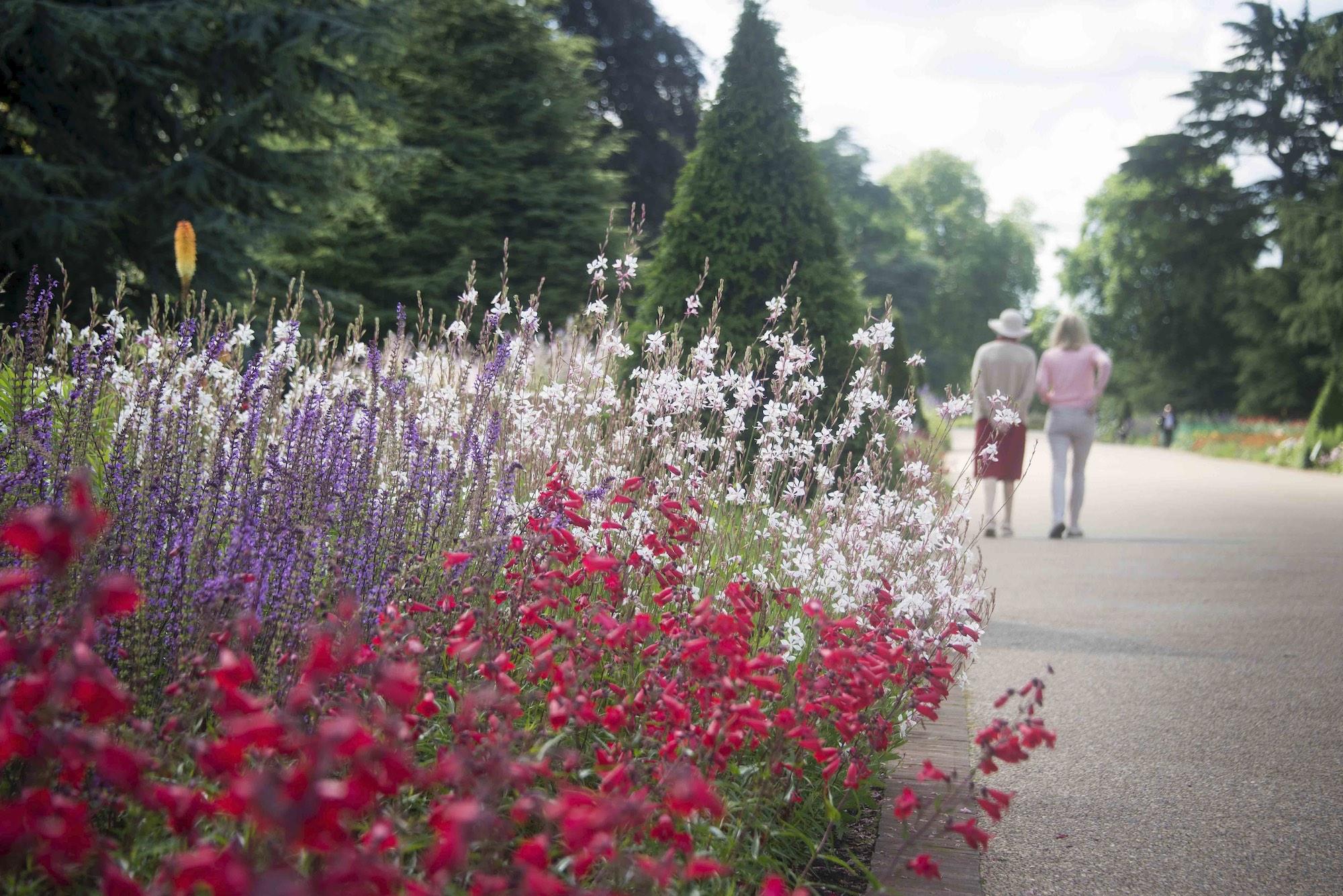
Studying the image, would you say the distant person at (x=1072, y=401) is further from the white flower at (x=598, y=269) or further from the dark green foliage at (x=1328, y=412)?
the dark green foliage at (x=1328, y=412)

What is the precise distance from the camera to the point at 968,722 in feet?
14.7

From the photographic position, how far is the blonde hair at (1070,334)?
10898 mm

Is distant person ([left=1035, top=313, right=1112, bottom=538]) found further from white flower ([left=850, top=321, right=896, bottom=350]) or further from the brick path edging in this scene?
the brick path edging

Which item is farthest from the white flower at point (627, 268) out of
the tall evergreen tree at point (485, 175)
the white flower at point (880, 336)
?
the tall evergreen tree at point (485, 175)

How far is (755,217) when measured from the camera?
851 centimetres

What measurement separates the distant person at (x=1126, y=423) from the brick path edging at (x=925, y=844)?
146 ft

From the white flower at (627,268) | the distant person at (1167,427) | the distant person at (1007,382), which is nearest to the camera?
the white flower at (627,268)

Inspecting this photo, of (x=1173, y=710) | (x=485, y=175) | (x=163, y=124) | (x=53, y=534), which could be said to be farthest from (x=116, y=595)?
(x=485, y=175)

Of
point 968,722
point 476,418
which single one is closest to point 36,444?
point 476,418

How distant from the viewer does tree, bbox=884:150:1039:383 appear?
197 feet

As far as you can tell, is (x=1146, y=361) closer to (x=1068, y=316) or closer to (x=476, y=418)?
(x=1068, y=316)

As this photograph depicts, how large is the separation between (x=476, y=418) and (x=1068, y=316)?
8283mm

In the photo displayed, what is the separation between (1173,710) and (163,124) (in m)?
14.4

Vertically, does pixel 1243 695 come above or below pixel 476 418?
below
